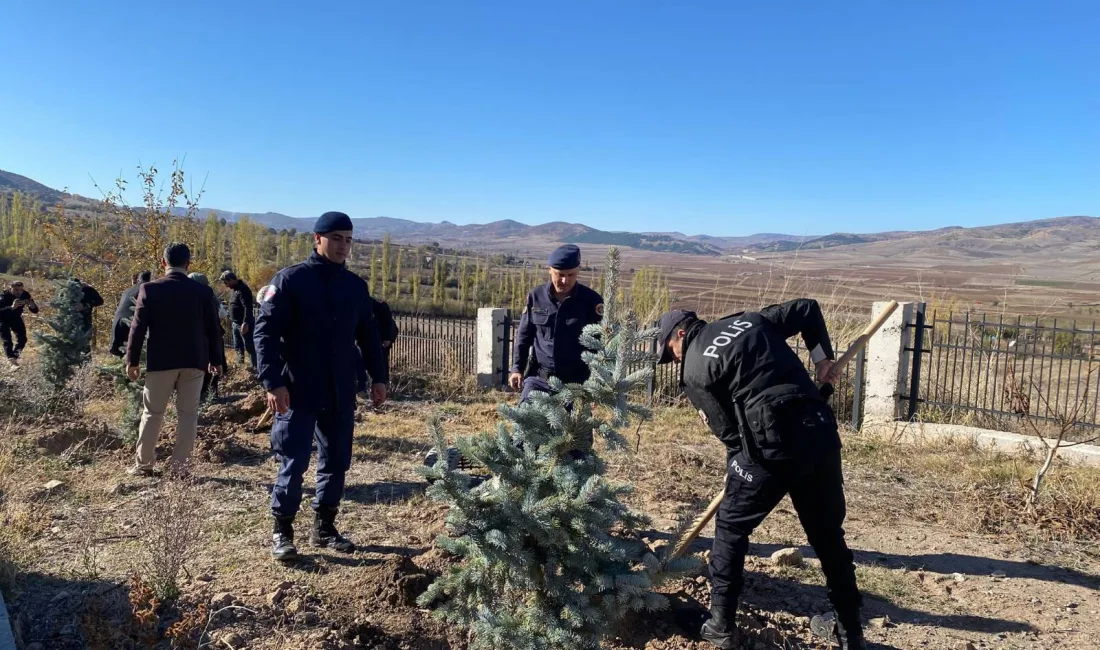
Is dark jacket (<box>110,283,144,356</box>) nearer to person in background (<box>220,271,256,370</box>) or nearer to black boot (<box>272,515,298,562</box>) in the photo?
black boot (<box>272,515,298,562</box>)

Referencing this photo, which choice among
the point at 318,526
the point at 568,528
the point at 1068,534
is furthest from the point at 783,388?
the point at 1068,534

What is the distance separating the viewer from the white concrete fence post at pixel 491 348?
33.2ft

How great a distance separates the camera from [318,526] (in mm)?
3832

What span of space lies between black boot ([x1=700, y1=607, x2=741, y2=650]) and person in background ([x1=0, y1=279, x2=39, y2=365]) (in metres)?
11.4

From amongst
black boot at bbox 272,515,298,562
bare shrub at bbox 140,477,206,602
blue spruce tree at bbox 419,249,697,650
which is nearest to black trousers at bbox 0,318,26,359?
bare shrub at bbox 140,477,206,602

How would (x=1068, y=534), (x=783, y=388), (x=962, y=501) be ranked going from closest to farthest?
(x=783, y=388)
(x=1068, y=534)
(x=962, y=501)

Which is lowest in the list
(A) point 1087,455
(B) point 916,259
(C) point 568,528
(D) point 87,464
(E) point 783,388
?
(D) point 87,464

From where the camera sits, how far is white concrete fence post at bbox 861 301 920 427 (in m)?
7.21

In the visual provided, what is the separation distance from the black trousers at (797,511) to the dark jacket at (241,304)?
311 inches

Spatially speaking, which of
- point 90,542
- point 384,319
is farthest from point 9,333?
point 90,542

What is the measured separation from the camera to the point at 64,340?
7469 mm

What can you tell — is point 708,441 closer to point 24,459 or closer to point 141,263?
point 24,459

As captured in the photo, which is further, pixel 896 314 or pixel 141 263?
pixel 141 263

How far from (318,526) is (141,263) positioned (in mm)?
7217
